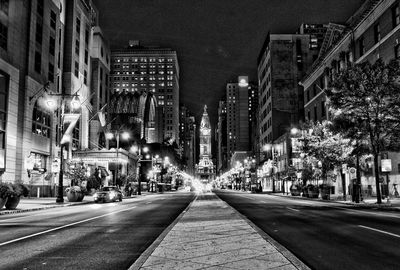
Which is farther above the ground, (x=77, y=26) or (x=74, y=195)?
(x=77, y=26)

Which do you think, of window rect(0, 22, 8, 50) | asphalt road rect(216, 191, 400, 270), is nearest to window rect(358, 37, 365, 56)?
window rect(0, 22, 8, 50)

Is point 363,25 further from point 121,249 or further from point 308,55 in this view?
point 308,55

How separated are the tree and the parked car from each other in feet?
76.9

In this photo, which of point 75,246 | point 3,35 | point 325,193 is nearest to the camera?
point 75,246

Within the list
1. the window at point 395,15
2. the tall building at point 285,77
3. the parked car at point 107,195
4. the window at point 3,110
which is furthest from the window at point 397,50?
the tall building at point 285,77

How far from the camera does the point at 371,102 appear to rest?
34.2m

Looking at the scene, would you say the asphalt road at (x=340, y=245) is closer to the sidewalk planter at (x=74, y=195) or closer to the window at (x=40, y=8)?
the sidewalk planter at (x=74, y=195)

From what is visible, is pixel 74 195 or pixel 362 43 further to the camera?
pixel 362 43

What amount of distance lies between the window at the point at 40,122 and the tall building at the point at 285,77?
65.8m

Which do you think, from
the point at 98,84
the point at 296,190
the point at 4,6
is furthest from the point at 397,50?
the point at 98,84

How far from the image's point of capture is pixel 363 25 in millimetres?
54625

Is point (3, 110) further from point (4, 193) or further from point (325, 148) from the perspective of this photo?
point (325, 148)

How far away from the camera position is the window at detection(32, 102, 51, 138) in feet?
178

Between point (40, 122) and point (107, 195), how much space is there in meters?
19.3
